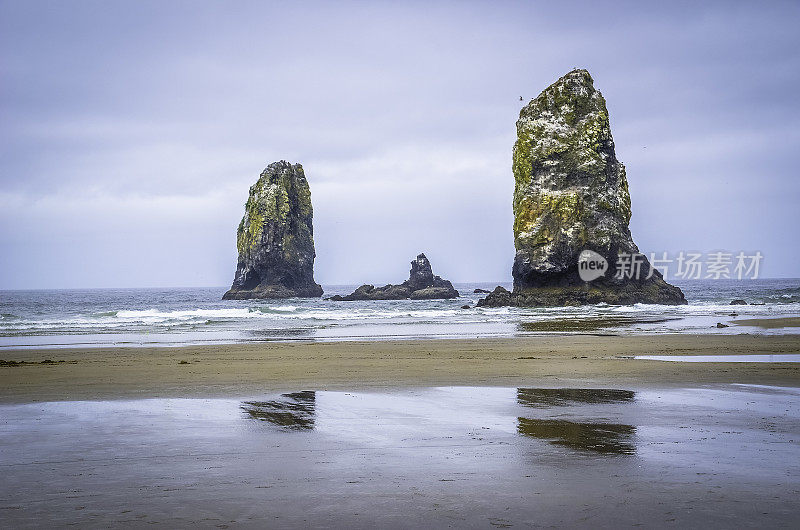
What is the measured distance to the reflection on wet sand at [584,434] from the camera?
5.96 metres

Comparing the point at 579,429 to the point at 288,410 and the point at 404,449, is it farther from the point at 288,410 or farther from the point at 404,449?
the point at 288,410

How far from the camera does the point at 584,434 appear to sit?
6621mm

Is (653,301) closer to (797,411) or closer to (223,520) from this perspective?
(797,411)

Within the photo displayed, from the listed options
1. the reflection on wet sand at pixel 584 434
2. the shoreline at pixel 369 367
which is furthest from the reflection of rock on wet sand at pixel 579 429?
the shoreline at pixel 369 367

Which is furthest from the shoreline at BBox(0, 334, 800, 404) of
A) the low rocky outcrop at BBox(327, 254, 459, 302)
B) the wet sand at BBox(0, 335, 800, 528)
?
the low rocky outcrop at BBox(327, 254, 459, 302)

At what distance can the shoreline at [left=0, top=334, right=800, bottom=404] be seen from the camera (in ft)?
36.3

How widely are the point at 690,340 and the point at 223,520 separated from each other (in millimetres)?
20098

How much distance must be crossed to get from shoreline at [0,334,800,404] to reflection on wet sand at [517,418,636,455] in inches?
151

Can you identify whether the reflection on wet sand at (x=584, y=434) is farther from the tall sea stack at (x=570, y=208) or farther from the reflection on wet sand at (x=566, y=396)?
the tall sea stack at (x=570, y=208)

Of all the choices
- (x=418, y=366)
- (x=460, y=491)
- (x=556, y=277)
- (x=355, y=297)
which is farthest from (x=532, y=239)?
(x=460, y=491)

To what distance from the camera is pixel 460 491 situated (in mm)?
4566

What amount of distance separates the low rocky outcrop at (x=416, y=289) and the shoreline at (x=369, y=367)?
6979cm

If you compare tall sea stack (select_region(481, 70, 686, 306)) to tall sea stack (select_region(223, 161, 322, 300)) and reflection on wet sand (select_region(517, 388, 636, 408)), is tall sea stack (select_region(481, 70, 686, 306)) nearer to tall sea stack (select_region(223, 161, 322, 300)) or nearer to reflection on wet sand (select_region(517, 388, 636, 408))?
reflection on wet sand (select_region(517, 388, 636, 408))

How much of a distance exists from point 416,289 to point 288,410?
91179 millimetres
